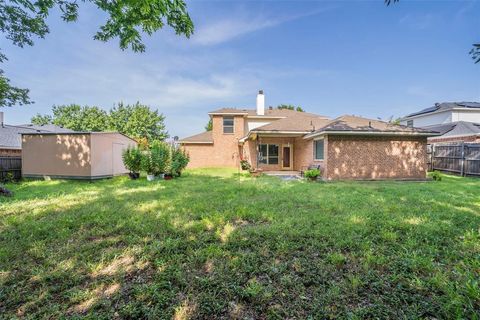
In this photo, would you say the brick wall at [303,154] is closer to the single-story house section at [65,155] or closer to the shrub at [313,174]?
the shrub at [313,174]

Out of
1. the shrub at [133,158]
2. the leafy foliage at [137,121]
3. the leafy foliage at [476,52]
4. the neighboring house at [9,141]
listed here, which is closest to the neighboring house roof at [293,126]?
the shrub at [133,158]

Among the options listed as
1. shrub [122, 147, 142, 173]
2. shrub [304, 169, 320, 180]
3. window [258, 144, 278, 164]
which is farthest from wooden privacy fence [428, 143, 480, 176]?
shrub [122, 147, 142, 173]

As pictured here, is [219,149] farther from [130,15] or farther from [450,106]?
[450,106]

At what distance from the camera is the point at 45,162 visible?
1299 cm

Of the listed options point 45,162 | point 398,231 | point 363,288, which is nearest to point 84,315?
point 363,288

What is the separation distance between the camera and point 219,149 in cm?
2181

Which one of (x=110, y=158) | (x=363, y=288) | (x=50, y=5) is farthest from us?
(x=110, y=158)

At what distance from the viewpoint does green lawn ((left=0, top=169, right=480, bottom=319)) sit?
2.37 meters

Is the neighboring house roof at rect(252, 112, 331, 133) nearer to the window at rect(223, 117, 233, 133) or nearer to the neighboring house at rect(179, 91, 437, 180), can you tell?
the neighboring house at rect(179, 91, 437, 180)

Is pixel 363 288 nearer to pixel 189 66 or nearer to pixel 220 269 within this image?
pixel 220 269

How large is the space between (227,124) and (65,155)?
12739mm

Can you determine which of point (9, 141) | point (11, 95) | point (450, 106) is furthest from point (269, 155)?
point (9, 141)

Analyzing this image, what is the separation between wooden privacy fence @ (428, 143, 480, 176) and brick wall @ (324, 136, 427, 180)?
139 inches

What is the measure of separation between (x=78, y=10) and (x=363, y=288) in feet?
26.0
